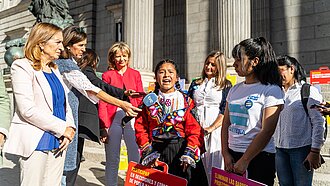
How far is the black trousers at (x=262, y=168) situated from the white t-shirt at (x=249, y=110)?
69mm

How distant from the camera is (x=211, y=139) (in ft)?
13.0

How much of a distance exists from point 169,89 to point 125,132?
4.40 ft

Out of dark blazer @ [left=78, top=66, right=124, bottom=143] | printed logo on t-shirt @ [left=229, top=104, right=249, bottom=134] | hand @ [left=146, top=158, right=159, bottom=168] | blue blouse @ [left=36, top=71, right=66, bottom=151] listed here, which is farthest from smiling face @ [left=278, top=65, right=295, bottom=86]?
blue blouse @ [left=36, top=71, right=66, bottom=151]

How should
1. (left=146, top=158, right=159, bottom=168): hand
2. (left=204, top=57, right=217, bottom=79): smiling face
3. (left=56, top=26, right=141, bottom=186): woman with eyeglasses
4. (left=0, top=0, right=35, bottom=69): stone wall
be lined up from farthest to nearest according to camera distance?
(left=0, top=0, right=35, bottom=69): stone wall → (left=204, top=57, right=217, bottom=79): smiling face → (left=56, top=26, right=141, bottom=186): woman with eyeglasses → (left=146, top=158, right=159, bottom=168): hand

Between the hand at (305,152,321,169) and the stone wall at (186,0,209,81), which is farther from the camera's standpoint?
the stone wall at (186,0,209,81)

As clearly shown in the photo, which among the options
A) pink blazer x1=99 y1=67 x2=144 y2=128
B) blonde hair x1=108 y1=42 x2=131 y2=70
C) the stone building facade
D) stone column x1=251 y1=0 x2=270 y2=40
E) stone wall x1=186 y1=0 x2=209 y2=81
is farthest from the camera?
stone wall x1=186 y1=0 x2=209 y2=81

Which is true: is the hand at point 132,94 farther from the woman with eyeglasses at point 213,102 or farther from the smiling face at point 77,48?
the woman with eyeglasses at point 213,102

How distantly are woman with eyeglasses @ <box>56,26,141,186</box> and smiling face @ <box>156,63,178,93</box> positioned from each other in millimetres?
363

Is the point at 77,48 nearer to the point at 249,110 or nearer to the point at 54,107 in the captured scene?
the point at 54,107

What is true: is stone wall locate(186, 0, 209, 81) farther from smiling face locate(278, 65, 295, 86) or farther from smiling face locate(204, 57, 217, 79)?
smiling face locate(278, 65, 295, 86)

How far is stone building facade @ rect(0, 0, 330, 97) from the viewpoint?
938 centimetres

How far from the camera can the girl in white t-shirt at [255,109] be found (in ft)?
8.34

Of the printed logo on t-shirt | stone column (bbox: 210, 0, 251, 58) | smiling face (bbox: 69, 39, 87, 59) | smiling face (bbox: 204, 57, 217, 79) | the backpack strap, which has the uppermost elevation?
stone column (bbox: 210, 0, 251, 58)

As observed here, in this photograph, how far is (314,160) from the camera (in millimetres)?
2988
